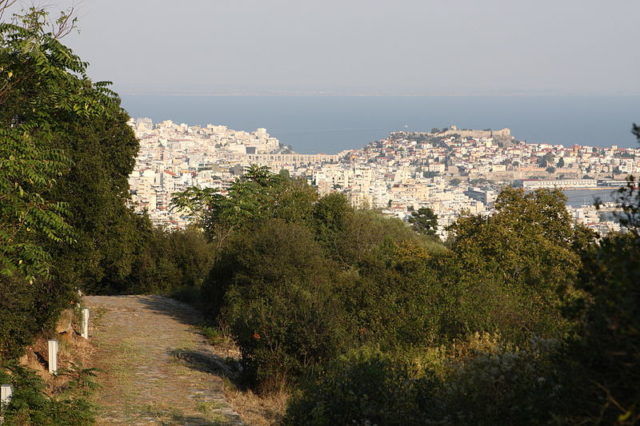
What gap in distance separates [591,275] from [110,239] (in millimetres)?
11204

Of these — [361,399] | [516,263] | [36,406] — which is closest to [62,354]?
[36,406]

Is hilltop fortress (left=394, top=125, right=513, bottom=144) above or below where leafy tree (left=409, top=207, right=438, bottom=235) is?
above

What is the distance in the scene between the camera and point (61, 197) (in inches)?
414

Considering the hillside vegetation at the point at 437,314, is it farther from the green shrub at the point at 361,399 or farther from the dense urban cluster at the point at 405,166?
the dense urban cluster at the point at 405,166

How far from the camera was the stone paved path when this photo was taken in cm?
840

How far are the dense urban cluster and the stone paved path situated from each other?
46.4 metres

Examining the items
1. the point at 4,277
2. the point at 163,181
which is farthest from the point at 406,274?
the point at 163,181

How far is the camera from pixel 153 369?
1072 cm

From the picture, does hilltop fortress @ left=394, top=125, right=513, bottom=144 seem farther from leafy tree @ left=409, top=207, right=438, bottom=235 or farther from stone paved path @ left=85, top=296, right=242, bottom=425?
stone paved path @ left=85, top=296, right=242, bottom=425

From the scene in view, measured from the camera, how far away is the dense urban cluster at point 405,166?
306 feet

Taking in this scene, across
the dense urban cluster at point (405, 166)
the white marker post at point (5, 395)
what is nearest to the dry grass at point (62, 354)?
the white marker post at point (5, 395)

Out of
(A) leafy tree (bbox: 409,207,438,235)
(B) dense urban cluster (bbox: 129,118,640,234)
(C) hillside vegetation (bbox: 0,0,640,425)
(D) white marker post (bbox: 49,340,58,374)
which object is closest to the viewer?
(C) hillside vegetation (bbox: 0,0,640,425)

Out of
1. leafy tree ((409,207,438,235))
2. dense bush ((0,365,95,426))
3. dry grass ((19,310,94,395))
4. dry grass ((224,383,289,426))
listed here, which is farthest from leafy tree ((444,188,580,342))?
leafy tree ((409,207,438,235))

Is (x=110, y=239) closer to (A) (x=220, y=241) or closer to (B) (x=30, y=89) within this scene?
(B) (x=30, y=89)
